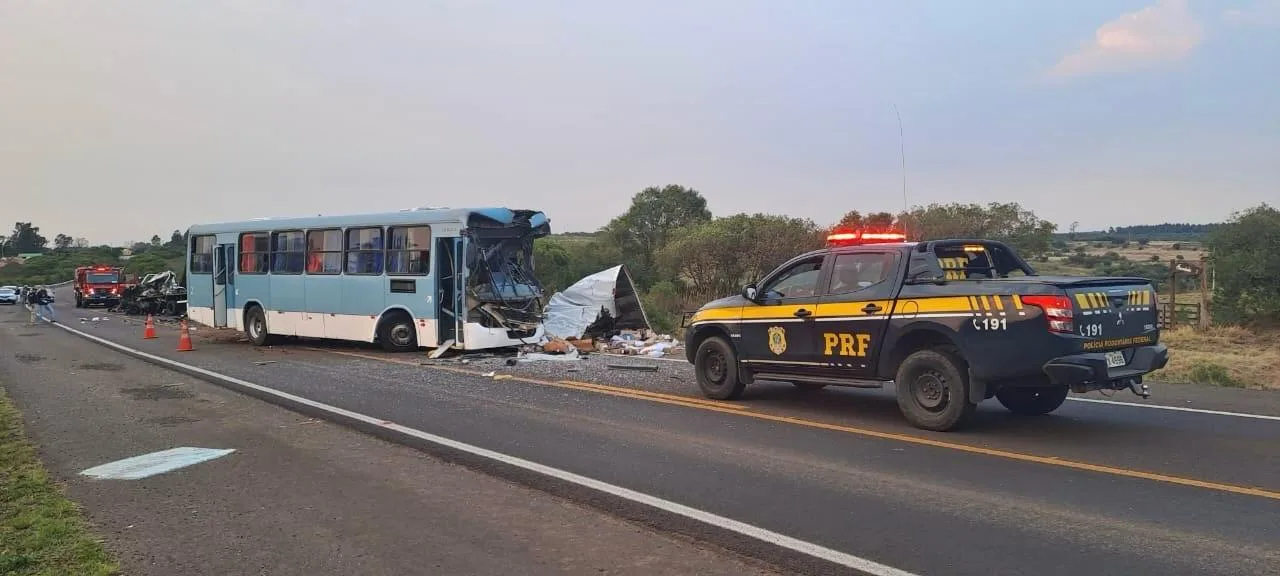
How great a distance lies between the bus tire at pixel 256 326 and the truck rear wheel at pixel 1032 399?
51.8 feet

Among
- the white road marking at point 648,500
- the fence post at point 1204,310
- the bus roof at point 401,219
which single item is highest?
the bus roof at point 401,219

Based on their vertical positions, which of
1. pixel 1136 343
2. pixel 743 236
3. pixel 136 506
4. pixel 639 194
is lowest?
pixel 136 506

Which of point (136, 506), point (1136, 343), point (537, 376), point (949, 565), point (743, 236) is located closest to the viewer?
point (949, 565)

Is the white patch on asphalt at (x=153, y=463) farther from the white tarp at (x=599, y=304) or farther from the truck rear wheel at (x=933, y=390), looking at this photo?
the white tarp at (x=599, y=304)

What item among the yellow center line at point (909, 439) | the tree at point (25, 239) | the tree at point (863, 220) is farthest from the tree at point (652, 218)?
the tree at point (25, 239)

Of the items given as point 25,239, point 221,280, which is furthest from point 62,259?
point 221,280

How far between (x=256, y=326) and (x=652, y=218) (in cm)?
3210

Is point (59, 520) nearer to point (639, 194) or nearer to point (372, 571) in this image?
point (372, 571)

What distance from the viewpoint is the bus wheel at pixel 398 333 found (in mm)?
16203

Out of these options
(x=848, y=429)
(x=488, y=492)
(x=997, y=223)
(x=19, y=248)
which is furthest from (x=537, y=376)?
(x=19, y=248)

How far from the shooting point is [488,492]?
6047 mm

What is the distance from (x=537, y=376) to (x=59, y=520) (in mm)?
7607

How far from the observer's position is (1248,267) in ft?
71.7

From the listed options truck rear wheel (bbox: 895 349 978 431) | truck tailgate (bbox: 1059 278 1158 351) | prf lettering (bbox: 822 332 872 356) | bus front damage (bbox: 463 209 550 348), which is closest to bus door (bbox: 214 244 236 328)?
bus front damage (bbox: 463 209 550 348)
